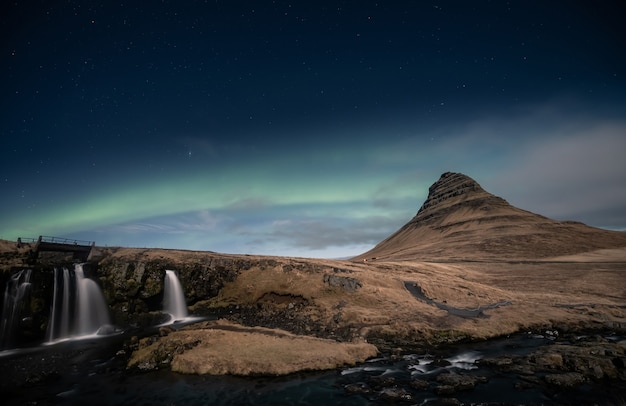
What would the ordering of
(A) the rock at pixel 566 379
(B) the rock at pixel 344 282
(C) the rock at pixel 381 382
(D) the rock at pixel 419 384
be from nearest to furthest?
1. (A) the rock at pixel 566 379
2. (D) the rock at pixel 419 384
3. (C) the rock at pixel 381 382
4. (B) the rock at pixel 344 282

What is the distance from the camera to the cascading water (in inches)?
1446

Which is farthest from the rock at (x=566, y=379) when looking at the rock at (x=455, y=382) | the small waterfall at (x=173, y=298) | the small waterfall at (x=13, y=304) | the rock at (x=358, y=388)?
the small waterfall at (x=13, y=304)

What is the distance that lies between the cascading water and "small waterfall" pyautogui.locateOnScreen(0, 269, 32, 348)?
2734mm

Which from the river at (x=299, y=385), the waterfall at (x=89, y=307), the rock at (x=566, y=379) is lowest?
the river at (x=299, y=385)

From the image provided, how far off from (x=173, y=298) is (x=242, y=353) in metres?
24.3

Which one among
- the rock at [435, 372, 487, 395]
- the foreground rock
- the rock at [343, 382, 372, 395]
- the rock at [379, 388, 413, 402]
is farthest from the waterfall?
the rock at [435, 372, 487, 395]

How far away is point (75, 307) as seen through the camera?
39.2m

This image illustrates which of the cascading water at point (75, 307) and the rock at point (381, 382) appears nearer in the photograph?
the rock at point (381, 382)

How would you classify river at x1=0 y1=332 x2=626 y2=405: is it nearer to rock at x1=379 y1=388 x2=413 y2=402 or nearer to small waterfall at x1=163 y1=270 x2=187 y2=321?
rock at x1=379 y1=388 x2=413 y2=402

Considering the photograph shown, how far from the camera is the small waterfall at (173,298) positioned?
43.6 meters

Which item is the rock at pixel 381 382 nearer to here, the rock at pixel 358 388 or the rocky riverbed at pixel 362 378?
the rocky riverbed at pixel 362 378

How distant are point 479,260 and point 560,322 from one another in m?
76.8

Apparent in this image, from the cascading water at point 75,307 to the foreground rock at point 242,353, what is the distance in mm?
15720

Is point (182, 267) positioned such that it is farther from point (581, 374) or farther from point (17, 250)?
point (581, 374)
